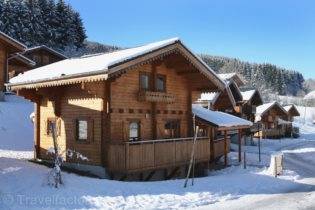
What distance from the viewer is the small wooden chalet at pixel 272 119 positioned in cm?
6068

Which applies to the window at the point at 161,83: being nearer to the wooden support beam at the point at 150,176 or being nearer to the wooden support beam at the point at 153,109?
the wooden support beam at the point at 153,109

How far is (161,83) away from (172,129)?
8.79 ft

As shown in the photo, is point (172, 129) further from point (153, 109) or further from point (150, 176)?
point (150, 176)

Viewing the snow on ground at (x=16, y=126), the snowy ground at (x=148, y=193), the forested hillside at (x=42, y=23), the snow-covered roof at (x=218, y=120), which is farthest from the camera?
the forested hillside at (x=42, y=23)

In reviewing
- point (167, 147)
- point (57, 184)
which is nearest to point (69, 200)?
point (57, 184)

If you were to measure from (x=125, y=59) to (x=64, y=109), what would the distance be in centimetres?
542

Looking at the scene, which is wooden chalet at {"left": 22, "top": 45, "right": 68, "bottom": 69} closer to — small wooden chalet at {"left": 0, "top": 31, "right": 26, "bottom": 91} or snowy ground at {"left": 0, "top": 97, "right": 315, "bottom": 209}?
small wooden chalet at {"left": 0, "top": 31, "right": 26, "bottom": 91}

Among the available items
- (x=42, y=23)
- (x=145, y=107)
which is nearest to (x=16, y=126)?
(x=145, y=107)

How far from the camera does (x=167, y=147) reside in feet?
67.5

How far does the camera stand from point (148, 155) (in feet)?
63.3

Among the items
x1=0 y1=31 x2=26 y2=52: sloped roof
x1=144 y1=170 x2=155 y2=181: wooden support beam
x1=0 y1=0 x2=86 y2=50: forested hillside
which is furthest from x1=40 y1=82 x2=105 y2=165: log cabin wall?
x1=0 y1=0 x2=86 y2=50: forested hillside

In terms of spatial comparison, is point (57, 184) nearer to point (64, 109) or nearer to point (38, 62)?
point (64, 109)

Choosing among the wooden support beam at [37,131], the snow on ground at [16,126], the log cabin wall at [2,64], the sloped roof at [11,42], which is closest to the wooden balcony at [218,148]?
the wooden support beam at [37,131]

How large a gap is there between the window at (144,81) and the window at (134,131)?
1.87m
